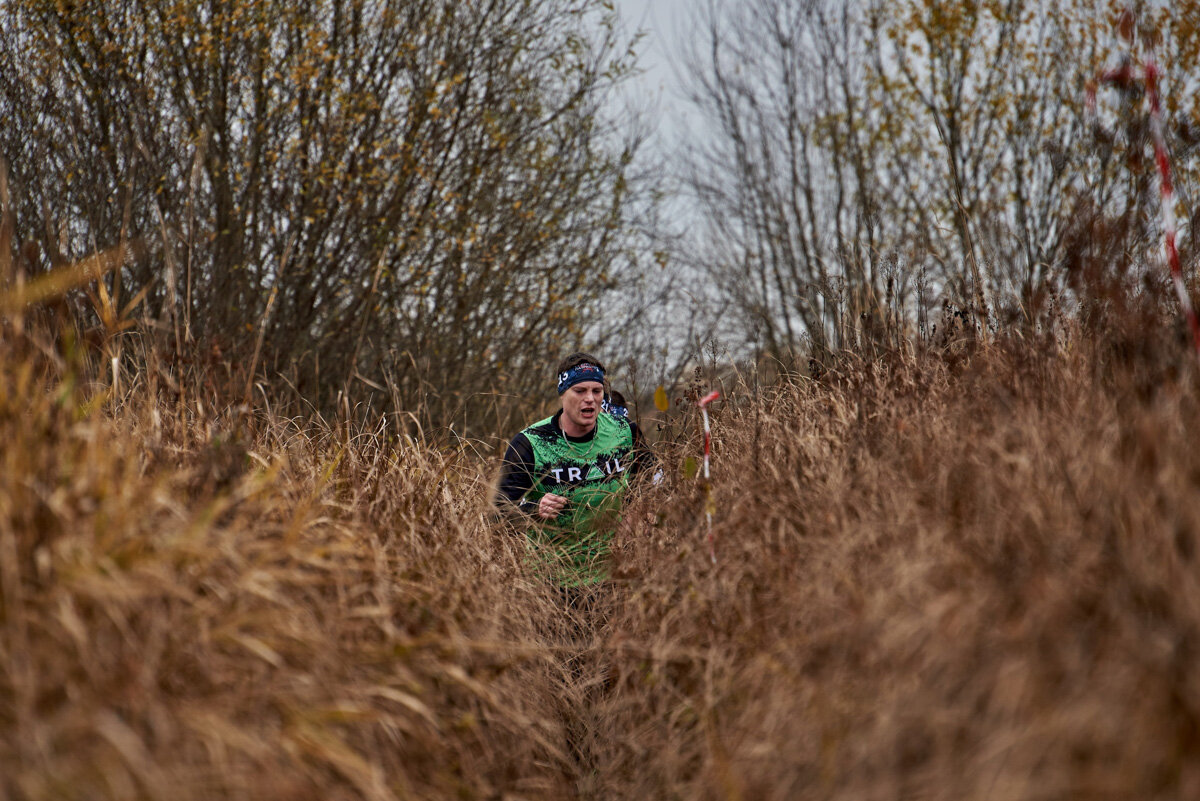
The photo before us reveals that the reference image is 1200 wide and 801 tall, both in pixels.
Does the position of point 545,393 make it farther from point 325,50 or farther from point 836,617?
point 836,617

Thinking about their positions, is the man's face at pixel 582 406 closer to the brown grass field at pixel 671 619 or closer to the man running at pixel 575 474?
the man running at pixel 575 474

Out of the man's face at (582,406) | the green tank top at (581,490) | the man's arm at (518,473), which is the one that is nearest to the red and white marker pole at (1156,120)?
the green tank top at (581,490)

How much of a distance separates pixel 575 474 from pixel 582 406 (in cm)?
33

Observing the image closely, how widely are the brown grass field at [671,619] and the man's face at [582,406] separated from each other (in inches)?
42.9

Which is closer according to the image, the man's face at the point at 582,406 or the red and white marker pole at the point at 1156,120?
the red and white marker pole at the point at 1156,120

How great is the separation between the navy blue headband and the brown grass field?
1204 mm

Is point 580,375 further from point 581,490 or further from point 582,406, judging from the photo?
point 581,490

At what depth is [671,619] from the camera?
9.73 feet

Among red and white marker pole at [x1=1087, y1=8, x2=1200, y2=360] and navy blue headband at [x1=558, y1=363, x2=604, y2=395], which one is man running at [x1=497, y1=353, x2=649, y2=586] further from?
red and white marker pole at [x1=1087, y1=8, x2=1200, y2=360]

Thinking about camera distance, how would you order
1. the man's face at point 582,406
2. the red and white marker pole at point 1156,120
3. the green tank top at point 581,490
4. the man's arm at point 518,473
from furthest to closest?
the man's face at point 582,406
the man's arm at point 518,473
the green tank top at point 581,490
the red and white marker pole at point 1156,120

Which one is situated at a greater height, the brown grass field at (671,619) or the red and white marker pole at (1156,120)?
the red and white marker pole at (1156,120)

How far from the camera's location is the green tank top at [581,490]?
400cm

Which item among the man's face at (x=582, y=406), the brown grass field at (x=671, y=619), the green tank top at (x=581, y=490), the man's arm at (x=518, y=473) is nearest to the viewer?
the brown grass field at (x=671, y=619)

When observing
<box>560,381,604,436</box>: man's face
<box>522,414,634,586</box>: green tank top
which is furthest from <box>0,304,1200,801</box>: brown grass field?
<box>560,381,604,436</box>: man's face
